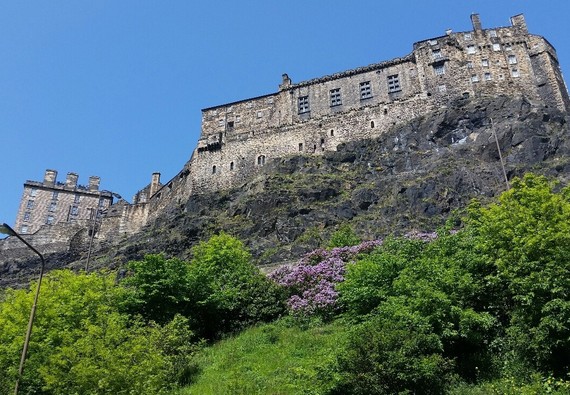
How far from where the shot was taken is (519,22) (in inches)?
2354

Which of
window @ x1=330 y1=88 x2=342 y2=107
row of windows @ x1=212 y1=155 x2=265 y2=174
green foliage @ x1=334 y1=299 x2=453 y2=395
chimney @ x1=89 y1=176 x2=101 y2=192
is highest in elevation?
chimney @ x1=89 y1=176 x2=101 y2=192

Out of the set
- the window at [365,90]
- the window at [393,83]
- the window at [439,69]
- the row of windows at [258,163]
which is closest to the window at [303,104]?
the window at [365,90]

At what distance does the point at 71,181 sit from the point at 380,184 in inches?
2289

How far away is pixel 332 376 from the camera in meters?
17.2

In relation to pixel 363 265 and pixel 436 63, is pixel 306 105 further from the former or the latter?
pixel 363 265

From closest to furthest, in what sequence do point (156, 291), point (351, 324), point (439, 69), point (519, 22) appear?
point (351, 324) → point (156, 291) → point (439, 69) → point (519, 22)

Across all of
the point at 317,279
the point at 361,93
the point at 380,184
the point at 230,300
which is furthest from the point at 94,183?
the point at 317,279

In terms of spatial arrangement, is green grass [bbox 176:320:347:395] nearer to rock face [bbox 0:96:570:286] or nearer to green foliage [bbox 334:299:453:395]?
green foliage [bbox 334:299:453:395]

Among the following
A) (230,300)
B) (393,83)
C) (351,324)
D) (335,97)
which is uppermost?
(393,83)

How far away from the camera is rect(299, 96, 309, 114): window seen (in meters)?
61.9

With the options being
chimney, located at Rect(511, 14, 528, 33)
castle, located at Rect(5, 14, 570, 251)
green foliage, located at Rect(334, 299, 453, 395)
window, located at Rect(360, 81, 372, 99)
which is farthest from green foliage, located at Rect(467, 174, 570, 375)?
chimney, located at Rect(511, 14, 528, 33)

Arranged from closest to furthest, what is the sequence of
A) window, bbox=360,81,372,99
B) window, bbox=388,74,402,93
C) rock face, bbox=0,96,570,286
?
rock face, bbox=0,96,570,286
window, bbox=388,74,402,93
window, bbox=360,81,372,99

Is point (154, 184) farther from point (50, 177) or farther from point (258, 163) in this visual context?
point (50, 177)

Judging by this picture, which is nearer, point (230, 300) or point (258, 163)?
point (230, 300)
